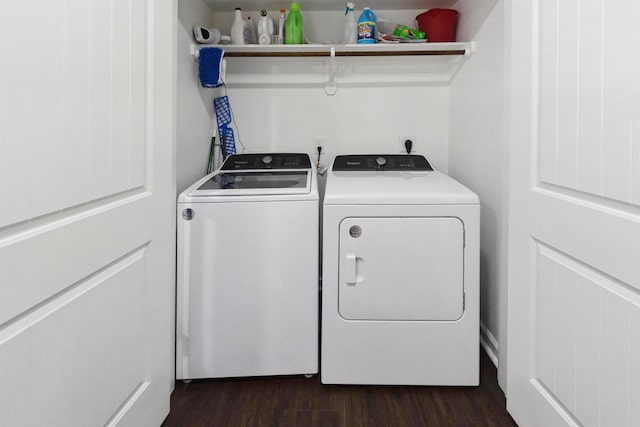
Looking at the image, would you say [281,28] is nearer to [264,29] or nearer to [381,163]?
[264,29]

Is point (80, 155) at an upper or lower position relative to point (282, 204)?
upper

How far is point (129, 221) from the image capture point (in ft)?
3.83

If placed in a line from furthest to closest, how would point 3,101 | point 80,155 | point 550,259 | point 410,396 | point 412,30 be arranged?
1. point 412,30
2. point 410,396
3. point 550,259
4. point 80,155
5. point 3,101

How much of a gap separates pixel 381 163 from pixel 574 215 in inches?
55.1

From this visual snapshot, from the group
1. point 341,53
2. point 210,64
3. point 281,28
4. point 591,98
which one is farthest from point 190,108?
point 591,98

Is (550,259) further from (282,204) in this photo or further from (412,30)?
(412,30)

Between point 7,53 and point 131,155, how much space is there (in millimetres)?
487

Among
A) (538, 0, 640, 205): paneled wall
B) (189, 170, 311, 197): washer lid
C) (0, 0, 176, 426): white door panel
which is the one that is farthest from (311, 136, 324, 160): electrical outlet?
(538, 0, 640, 205): paneled wall

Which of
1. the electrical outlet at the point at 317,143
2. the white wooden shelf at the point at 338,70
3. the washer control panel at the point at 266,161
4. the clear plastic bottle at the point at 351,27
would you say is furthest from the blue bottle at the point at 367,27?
the washer control panel at the point at 266,161

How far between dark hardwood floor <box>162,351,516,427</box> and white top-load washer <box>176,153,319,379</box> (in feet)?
0.22

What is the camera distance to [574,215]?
103cm

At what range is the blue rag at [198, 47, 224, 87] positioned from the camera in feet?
7.10

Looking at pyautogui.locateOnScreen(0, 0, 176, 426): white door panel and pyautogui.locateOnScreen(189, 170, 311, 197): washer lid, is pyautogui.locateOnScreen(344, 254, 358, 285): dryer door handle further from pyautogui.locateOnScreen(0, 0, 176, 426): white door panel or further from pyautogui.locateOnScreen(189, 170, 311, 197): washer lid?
pyautogui.locateOnScreen(0, 0, 176, 426): white door panel

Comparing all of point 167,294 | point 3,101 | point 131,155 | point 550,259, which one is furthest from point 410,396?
point 3,101
